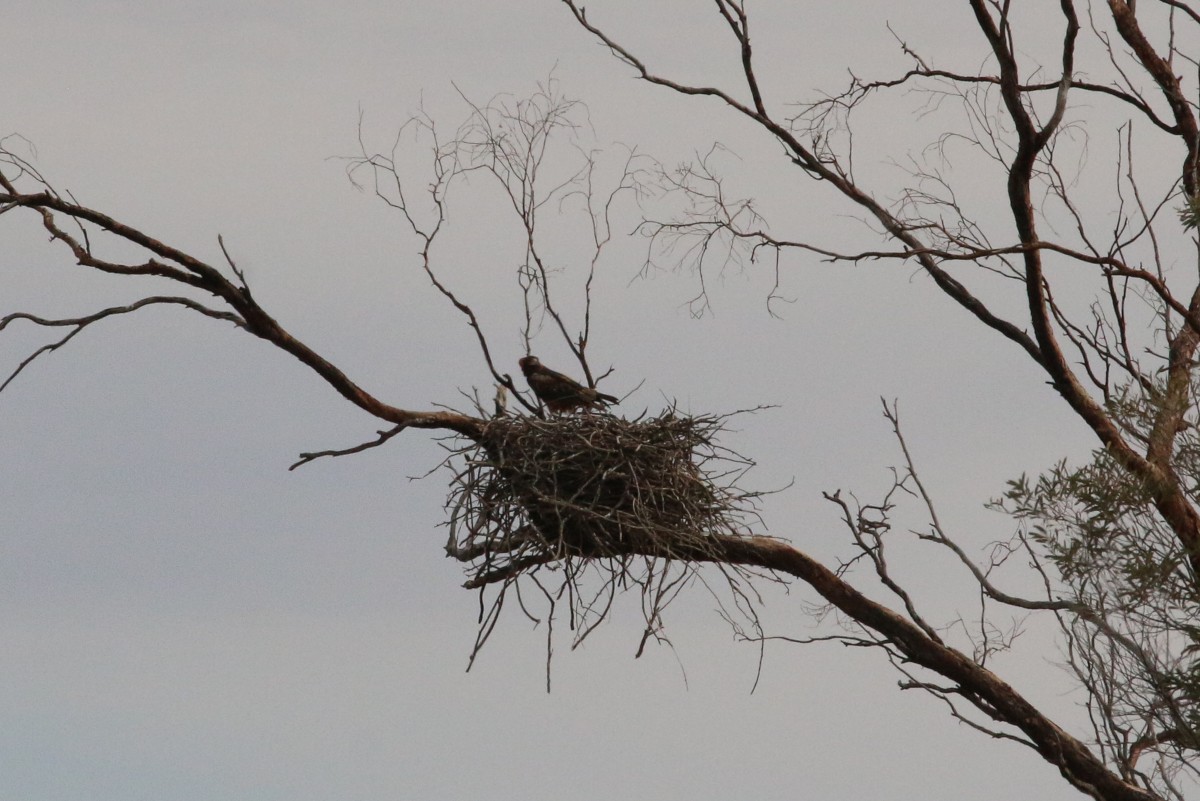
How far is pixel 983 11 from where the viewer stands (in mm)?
9445

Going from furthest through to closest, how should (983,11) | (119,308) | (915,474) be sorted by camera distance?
(915,474) → (983,11) → (119,308)

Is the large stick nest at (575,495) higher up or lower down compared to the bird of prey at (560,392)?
lower down

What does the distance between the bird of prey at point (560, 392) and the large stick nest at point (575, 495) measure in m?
0.77

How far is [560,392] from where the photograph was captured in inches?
350

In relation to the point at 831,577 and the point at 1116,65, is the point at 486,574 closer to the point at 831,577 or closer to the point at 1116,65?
the point at 831,577

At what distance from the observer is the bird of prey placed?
8734 mm

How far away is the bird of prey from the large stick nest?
0.77m

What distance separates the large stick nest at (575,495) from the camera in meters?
7.67

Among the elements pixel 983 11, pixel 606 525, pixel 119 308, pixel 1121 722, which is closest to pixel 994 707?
pixel 1121 722

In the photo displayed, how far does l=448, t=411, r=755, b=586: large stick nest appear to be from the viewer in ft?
25.2

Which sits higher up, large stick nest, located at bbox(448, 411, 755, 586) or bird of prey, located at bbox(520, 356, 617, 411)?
bird of prey, located at bbox(520, 356, 617, 411)

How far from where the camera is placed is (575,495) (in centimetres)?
757

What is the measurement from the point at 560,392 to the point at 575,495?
143 cm

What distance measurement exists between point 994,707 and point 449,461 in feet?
11.8
